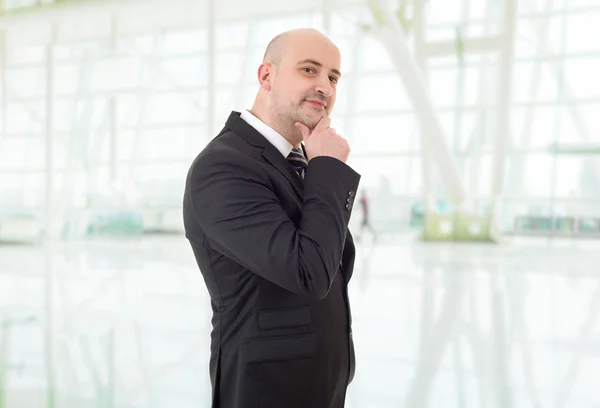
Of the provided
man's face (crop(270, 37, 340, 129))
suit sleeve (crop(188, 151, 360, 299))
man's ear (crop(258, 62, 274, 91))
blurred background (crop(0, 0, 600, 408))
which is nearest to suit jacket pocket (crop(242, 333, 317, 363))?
suit sleeve (crop(188, 151, 360, 299))

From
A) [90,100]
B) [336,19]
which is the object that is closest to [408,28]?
[336,19]

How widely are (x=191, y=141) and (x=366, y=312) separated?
2072 cm

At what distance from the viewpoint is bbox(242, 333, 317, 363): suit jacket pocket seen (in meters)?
1.49

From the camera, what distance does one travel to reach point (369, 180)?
25.4 metres

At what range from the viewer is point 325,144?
5.12 ft

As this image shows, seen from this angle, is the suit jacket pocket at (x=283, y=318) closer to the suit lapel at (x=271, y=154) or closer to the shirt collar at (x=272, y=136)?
the suit lapel at (x=271, y=154)

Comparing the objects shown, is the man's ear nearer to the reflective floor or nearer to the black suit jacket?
the black suit jacket

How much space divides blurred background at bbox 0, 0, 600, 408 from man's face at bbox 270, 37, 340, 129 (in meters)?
1.85

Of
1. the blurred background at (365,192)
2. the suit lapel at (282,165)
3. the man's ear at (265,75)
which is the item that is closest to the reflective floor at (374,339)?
the blurred background at (365,192)

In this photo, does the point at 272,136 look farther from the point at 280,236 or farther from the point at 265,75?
the point at 280,236

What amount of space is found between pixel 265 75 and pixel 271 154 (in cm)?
25

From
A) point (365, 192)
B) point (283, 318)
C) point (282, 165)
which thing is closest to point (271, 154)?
point (282, 165)

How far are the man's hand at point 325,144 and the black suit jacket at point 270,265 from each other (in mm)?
35

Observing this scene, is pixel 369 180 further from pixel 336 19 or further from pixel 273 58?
pixel 273 58
